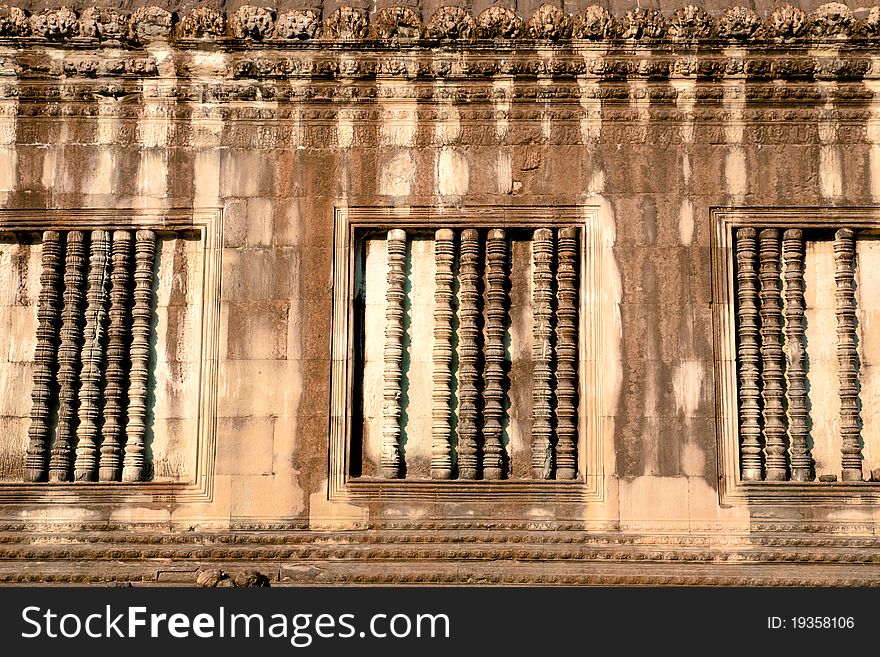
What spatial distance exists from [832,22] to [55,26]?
28.8ft

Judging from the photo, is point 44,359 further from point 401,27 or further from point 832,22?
point 832,22

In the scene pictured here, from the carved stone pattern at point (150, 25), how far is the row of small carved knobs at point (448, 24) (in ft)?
0.04

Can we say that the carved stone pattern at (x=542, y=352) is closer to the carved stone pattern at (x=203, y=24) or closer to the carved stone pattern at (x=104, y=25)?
the carved stone pattern at (x=203, y=24)

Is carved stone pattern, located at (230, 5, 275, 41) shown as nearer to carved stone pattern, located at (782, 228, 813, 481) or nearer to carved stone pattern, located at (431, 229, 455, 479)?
carved stone pattern, located at (431, 229, 455, 479)

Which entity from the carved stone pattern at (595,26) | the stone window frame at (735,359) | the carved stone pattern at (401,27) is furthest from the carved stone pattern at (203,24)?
the stone window frame at (735,359)

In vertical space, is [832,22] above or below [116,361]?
above

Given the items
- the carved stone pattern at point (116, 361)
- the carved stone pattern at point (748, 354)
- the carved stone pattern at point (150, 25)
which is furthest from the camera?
the carved stone pattern at point (150, 25)

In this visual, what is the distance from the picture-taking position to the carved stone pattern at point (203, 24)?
1525cm

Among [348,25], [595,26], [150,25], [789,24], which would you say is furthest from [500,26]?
[150,25]

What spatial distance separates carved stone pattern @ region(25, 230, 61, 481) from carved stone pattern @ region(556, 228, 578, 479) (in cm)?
564

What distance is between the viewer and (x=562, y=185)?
15.1 m

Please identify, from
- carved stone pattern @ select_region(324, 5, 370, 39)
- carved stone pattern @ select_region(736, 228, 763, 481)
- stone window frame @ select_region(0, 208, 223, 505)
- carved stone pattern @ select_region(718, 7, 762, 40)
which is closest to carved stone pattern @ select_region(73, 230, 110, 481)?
stone window frame @ select_region(0, 208, 223, 505)

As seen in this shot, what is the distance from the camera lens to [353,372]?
14.8 meters

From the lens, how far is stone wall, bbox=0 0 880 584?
14.4 metres
